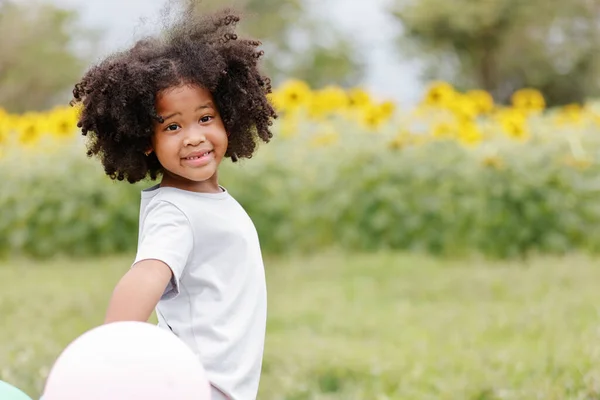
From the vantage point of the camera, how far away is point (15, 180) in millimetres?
7812

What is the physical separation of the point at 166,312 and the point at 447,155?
18.0 feet

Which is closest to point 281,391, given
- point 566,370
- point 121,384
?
point 566,370

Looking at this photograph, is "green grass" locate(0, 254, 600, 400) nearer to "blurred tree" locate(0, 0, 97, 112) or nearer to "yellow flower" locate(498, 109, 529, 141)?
"yellow flower" locate(498, 109, 529, 141)

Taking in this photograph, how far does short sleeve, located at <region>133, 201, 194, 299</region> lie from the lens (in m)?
1.91

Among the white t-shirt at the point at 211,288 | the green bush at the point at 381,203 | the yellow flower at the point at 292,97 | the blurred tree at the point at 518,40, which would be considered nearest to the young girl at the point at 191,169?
the white t-shirt at the point at 211,288

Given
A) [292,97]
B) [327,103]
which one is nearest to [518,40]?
[327,103]

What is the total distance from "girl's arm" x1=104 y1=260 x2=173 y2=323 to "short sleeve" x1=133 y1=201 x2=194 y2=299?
0.13 ft

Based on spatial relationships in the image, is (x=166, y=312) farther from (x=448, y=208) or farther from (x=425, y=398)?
(x=448, y=208)

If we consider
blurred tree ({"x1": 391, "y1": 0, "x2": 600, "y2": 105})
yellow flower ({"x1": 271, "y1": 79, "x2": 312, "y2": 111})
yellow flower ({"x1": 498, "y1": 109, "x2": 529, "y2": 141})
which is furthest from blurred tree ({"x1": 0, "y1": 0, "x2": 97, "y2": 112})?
yellow flower ({"x1": 498, "y1": 109, "x2": 529, "y2": 141})

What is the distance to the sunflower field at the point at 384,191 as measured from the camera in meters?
7.04

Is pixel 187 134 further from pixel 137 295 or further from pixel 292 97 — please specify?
pixel 292 97

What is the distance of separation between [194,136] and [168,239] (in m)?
0.25

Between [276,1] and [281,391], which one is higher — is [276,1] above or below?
above

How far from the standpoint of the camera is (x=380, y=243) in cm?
709
